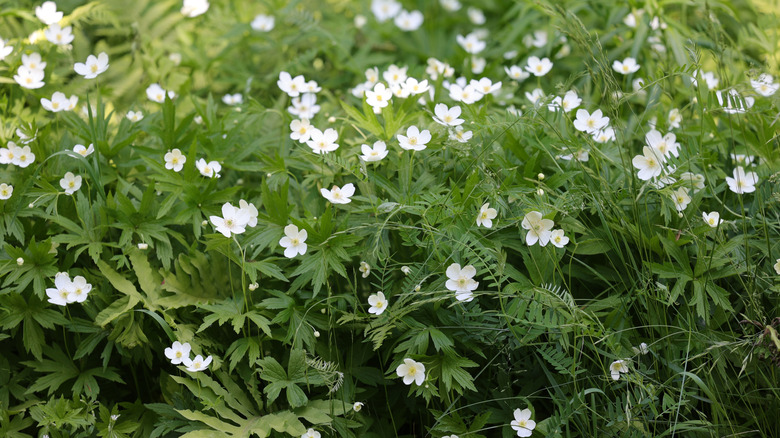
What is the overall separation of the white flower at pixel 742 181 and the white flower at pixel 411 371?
1.15 metres

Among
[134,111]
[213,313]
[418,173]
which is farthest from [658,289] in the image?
[134,111]

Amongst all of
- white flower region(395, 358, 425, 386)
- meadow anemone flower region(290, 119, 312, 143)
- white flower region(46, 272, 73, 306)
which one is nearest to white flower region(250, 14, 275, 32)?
meadow anemone flower region(290, 119, 312, 143)

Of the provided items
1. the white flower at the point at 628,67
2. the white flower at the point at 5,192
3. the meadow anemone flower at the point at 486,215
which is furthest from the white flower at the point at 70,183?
the white flower at the point at 628,67

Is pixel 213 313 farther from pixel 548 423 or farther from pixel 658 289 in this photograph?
pixel 658 289

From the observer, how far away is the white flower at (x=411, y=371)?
67.1 inches

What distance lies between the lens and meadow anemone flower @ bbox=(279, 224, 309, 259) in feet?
5.97

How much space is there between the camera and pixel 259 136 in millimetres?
2510

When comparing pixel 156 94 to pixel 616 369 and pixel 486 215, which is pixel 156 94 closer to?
pixel 486 215

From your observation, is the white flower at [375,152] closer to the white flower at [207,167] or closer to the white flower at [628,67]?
the white flower at [207,167]

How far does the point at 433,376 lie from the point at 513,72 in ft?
4.29

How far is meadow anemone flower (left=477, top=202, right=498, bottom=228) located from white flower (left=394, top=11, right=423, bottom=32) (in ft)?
6.56

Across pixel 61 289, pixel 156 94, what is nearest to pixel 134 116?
A: pixel 156 94

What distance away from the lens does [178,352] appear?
5.79 ft

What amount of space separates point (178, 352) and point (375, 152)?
2.68ft
